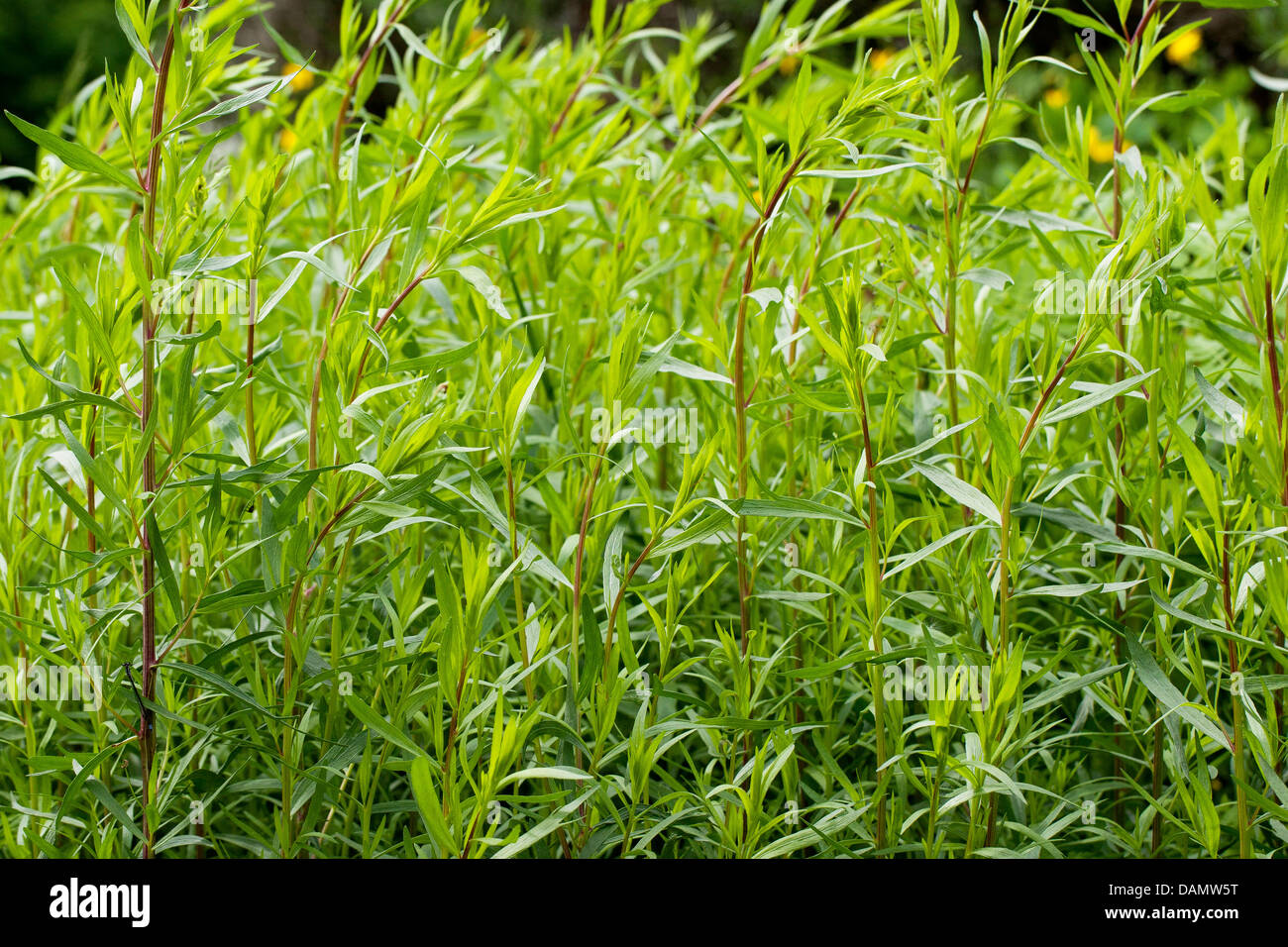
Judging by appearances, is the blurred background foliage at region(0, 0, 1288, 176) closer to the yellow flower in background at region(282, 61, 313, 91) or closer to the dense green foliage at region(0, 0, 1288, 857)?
the yellow flower in background at region(282, 61, 313, 91)

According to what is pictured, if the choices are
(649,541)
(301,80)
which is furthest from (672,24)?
(649,541)

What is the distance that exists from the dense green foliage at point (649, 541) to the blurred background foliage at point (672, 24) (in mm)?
1884

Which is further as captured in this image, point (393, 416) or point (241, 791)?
point (241, 791)

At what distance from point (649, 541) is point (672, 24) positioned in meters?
5.56

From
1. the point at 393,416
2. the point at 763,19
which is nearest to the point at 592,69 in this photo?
the point at 763,19

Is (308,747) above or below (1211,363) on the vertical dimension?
below

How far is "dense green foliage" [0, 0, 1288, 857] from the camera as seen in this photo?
112cm

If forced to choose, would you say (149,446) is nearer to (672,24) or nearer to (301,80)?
(301,80)

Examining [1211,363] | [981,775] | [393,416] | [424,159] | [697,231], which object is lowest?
[981,775]

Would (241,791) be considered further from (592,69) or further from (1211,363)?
(1211,363)

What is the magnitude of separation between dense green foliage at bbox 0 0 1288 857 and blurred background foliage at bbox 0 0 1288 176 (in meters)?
1.88

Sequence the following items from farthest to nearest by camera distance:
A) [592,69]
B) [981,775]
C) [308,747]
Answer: [592,69] < [308,747] < [981,775]

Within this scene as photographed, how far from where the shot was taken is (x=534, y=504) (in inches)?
64.8
